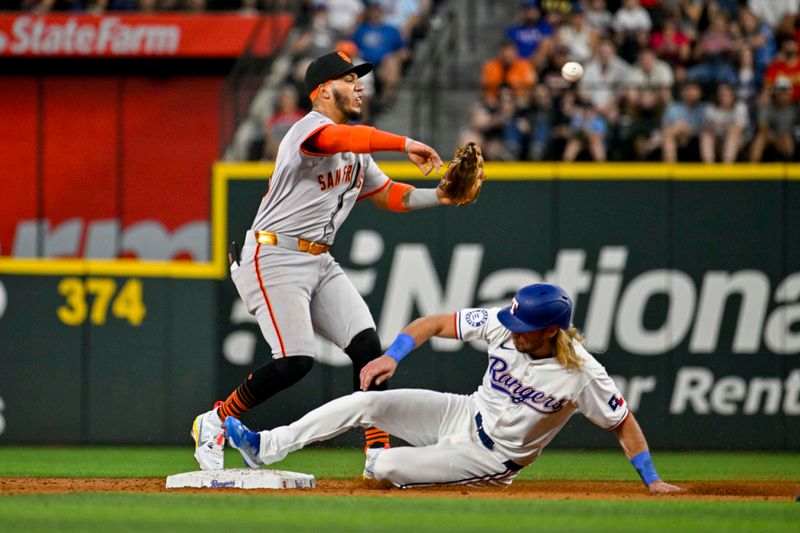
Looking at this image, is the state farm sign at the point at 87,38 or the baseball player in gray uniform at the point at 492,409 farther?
the state farm sign at the point at 87,38

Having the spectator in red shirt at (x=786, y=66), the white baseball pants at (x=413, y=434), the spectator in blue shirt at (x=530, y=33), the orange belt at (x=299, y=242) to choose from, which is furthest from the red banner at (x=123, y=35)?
the white baseball pants at (x=413, y=434)

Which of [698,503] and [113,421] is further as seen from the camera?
[113,421]

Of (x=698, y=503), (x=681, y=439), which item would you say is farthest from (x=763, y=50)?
(x=698, y=503)

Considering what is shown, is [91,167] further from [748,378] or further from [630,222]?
[748,378]

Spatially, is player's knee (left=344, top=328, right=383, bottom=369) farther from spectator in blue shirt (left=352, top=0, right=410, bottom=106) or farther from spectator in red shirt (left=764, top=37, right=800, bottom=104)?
spectator in red shirt (left=764, top=37, right=800, bottom=104)

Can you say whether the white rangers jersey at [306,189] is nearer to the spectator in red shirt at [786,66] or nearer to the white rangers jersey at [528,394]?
the white rangers jersey at [528,394]

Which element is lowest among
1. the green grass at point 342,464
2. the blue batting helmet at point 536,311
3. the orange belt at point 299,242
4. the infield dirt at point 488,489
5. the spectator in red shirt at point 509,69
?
the green grass at point 342,464

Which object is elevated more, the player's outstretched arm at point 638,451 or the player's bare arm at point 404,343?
the player's bare arm at point 404,343
